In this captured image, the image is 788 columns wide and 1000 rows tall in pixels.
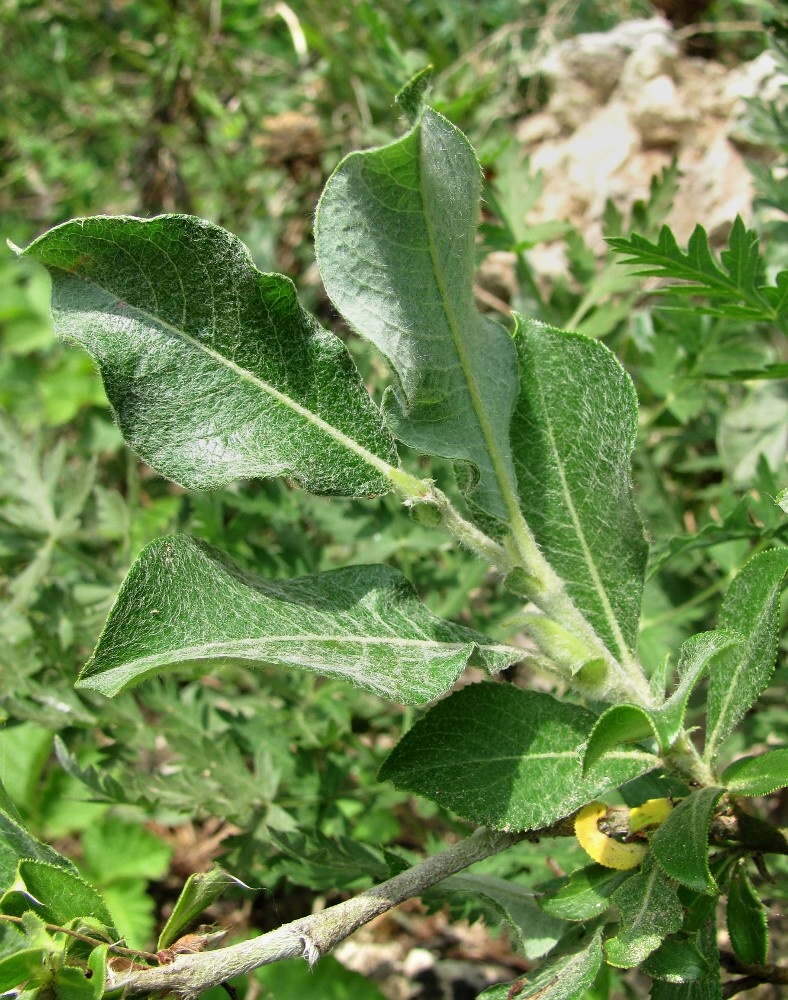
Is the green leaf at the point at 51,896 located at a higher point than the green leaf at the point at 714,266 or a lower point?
lower

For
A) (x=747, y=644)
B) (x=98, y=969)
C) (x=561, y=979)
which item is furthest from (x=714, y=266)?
(x=98, y=969)

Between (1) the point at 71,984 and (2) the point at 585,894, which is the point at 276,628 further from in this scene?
(2) the point at 585,894

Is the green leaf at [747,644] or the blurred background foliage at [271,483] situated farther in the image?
the blurred background foliage at [271,483]

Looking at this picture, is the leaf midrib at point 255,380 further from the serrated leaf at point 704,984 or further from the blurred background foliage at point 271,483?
the serrated leaf at point 704,984

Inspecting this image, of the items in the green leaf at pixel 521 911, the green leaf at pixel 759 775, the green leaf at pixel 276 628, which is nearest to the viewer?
the green leaf at pixel 276 628

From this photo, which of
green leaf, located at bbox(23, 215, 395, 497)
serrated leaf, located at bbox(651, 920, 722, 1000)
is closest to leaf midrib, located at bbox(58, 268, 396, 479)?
green leaf, located at bbox(23, 215, 395, 497)

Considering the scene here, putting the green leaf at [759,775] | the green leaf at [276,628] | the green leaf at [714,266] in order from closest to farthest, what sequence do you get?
1. the green leaf at [276,628]
2. the green leaf at [759,775]
3. the green leaf at [714,266]

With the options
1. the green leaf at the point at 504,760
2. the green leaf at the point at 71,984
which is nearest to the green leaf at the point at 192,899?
the green leaf at the point at 71,984

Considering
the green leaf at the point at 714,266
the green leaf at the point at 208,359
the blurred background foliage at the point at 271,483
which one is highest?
the green leaf at the point at 208,359
